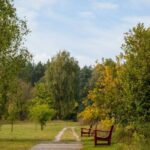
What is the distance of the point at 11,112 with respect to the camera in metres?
52.1

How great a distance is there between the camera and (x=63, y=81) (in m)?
75.8

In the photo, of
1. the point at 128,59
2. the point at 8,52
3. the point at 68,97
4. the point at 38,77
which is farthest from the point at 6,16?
the point at 38,77

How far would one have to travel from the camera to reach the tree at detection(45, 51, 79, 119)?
75.4 metres

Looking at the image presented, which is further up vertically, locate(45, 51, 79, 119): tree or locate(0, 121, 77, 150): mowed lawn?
locate(45, 51, 79, 119): tree

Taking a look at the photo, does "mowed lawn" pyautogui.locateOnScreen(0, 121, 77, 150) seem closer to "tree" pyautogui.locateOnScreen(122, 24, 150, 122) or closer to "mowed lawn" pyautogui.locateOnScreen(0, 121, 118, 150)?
→ "mowed lawn" pyautogui.locateOnScreen(0, 121, 118, 150)

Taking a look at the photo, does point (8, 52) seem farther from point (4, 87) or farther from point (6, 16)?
point (6, 16)

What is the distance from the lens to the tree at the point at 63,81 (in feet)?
247

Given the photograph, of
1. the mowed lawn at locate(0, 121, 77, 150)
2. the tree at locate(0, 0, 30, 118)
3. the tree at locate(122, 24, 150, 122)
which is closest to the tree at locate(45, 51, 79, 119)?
the mowed lawn at locate(0, 121, 77, 150)

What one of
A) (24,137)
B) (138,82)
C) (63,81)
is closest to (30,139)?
(24,137)

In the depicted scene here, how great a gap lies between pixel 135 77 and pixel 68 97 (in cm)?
5611

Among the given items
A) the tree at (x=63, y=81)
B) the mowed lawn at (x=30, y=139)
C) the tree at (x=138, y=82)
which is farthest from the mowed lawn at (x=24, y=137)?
the tree at (x=63, y=81)

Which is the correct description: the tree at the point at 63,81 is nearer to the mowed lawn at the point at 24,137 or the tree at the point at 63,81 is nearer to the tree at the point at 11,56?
the mowed lawn at the point at 24,137

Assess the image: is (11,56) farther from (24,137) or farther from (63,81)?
(63,81)

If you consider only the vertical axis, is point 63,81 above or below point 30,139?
above
